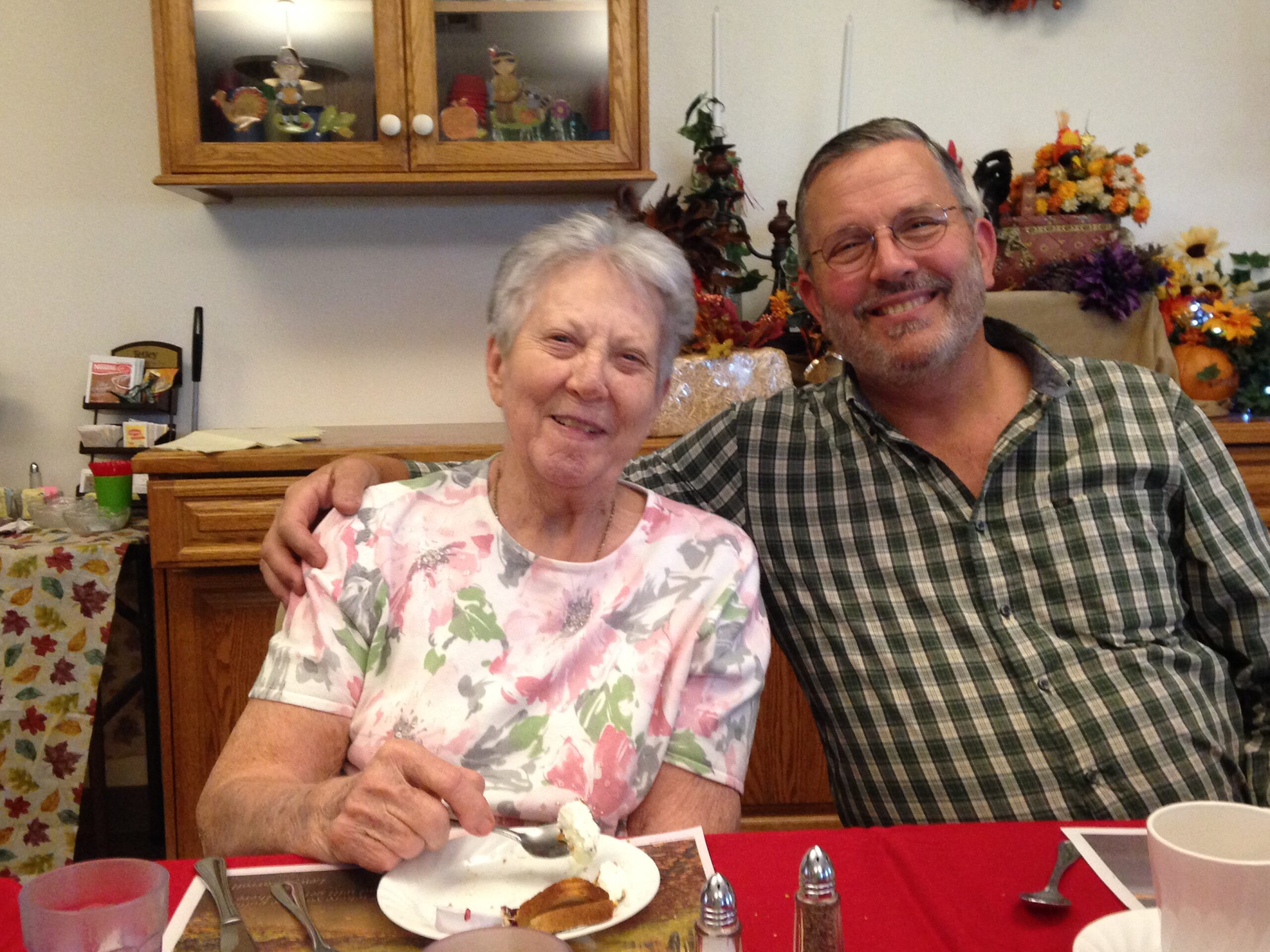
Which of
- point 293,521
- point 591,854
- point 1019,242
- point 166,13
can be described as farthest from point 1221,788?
point 166,13

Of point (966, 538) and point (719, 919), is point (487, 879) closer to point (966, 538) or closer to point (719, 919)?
point (719, 919)

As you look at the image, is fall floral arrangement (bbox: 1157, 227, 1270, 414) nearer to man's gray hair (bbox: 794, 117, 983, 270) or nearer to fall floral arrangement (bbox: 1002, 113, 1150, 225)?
fall floral arrangement (bbox: 1002, 113, 1150, 225)

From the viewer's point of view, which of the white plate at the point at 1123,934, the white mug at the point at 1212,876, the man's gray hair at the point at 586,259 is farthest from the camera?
the man's gray hair at the point at 586,259

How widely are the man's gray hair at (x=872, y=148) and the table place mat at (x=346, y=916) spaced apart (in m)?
1.03

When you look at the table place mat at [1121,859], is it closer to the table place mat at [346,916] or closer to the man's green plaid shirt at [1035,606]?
the table place mat at [346,916]

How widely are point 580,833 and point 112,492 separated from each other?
2.03 m

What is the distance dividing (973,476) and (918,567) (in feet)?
0.53

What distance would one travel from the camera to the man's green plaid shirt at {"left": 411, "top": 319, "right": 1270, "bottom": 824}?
1285mm

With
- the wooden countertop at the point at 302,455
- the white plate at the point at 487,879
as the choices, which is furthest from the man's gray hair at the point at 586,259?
the wooden countertop at the point at 302,455

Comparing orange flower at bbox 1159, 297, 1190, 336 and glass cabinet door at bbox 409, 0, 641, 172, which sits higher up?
glass cabinet door at bbox 409, 0, 641, 172

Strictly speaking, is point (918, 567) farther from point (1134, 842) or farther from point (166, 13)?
point (166, 13)

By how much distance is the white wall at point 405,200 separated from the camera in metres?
2.69

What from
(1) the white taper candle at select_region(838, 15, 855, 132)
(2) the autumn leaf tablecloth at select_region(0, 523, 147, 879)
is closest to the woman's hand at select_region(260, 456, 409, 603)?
(2) the autumn leaf tablecloth at select_region(0, 523, 147, 879)

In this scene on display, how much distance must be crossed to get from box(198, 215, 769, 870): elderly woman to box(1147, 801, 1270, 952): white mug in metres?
0.58
